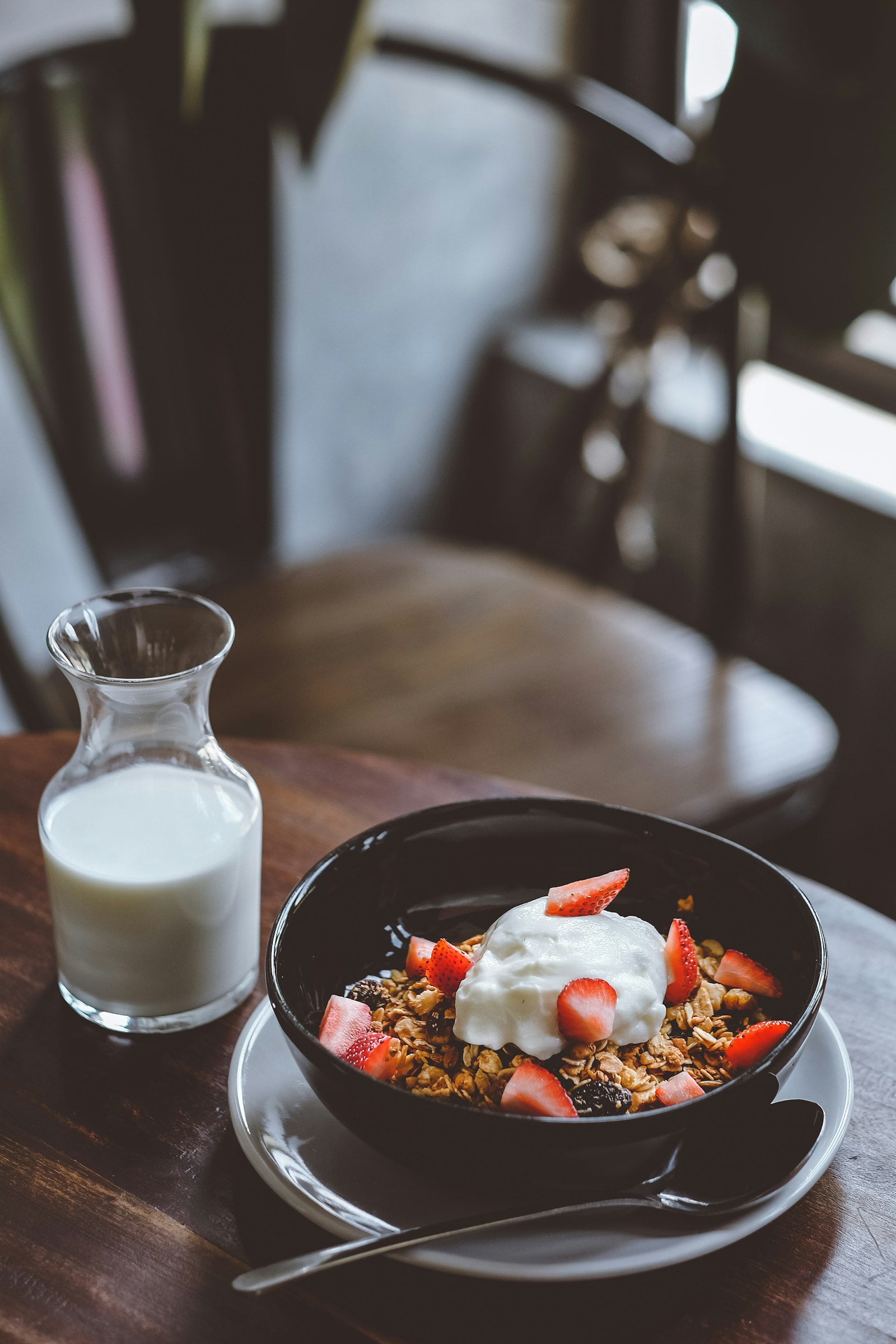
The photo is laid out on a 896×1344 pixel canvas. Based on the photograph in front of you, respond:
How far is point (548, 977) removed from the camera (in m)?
0.58

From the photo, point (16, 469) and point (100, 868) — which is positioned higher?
point (100, 868)

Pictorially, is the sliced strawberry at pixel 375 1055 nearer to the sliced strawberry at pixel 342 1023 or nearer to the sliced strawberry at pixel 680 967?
the sliced strawberry at pixel 342 1023

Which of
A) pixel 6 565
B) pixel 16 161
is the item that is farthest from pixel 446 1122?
pixel 6 565

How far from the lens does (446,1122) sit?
0.50m

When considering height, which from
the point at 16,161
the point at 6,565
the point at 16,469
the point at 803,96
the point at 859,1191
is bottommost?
the point at 6,565

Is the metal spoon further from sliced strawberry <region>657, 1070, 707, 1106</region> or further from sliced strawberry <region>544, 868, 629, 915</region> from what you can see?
sliced strawberry <region>544, 868, 629, 915</region>

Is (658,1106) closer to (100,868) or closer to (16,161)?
(100,868)

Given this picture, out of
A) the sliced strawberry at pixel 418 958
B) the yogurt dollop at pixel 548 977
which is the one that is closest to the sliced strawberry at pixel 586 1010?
the yogurt dollop at pixel 548 977

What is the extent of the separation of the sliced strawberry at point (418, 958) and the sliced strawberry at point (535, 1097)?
12 cm

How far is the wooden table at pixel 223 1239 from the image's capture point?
0.51 m

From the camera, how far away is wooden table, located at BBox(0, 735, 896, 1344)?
0.51 metres

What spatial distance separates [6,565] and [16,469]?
0.14 meters

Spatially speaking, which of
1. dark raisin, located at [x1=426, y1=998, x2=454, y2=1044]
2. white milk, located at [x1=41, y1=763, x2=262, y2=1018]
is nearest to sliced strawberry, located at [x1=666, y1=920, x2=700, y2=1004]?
dark raisin, located at [x1=426, y1=998, x2=454, y2=1044]

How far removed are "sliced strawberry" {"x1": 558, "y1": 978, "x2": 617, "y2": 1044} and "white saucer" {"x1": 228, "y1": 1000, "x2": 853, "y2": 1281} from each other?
0.24 feet
